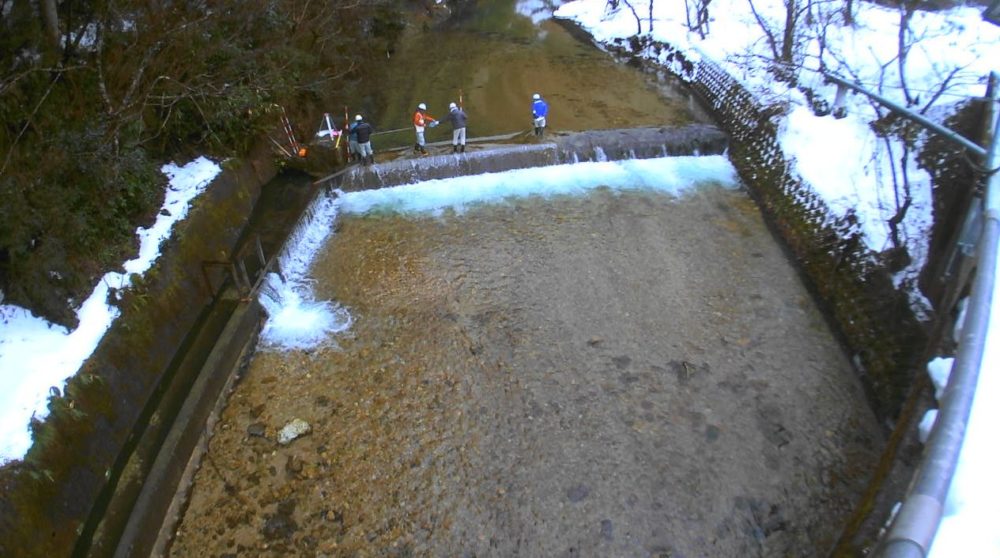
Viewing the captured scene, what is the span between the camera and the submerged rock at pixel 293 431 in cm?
689

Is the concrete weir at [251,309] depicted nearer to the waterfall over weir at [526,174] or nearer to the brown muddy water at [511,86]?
the waterfall over weir at [526,174]

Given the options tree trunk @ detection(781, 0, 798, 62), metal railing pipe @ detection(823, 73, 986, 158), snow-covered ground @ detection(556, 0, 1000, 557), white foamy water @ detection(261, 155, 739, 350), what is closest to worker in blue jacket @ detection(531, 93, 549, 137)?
white foamy water @ detection(261, 155, 739, 350)

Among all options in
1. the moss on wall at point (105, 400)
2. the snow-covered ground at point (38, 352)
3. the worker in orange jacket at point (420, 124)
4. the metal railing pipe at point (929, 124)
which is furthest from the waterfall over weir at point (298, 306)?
the metal railing pipe at point (929, 124)

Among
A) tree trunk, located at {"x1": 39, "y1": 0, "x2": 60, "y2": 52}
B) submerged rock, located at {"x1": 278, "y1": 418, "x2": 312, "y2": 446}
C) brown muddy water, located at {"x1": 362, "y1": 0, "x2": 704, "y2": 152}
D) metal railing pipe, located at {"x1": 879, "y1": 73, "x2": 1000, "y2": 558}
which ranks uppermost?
tree trunk, located at {"x1": 39, "y1": 0, "x2": 60, "y2": 52}

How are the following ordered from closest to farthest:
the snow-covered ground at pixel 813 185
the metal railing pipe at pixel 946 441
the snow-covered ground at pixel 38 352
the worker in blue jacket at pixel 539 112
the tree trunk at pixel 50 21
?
the metal railing pipe at pixel 946 441 → the snow-covered ground at pixel 813 185 → the snow-covered ground at pixel 38 352 → the tree trunk at pixel 50 21 → the worker in blue jacket at pixel 539 112

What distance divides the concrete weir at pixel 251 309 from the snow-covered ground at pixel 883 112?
2639mm

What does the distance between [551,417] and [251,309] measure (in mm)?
4594

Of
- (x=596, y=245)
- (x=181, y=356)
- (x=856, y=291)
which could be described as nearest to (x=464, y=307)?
(x=596, y=245)

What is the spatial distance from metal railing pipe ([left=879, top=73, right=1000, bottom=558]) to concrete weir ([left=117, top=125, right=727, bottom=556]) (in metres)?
6.42

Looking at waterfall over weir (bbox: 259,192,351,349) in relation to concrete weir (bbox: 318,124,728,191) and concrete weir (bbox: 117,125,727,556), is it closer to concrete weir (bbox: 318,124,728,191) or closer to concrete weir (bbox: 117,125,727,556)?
concrete weir (bbox: 117,125,727,556)

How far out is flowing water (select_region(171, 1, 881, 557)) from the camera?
5996 millimetres

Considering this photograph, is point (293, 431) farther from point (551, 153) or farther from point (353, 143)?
point (551, 153)

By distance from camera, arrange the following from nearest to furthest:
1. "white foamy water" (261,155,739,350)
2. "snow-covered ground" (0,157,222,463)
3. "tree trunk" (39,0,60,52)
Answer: "snow-covered ground" (0,157,222,463) < "tree trunk" (39,0,60,52) < "white foamy water" (261,155,739,350)

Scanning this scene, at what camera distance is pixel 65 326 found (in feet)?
22.6
